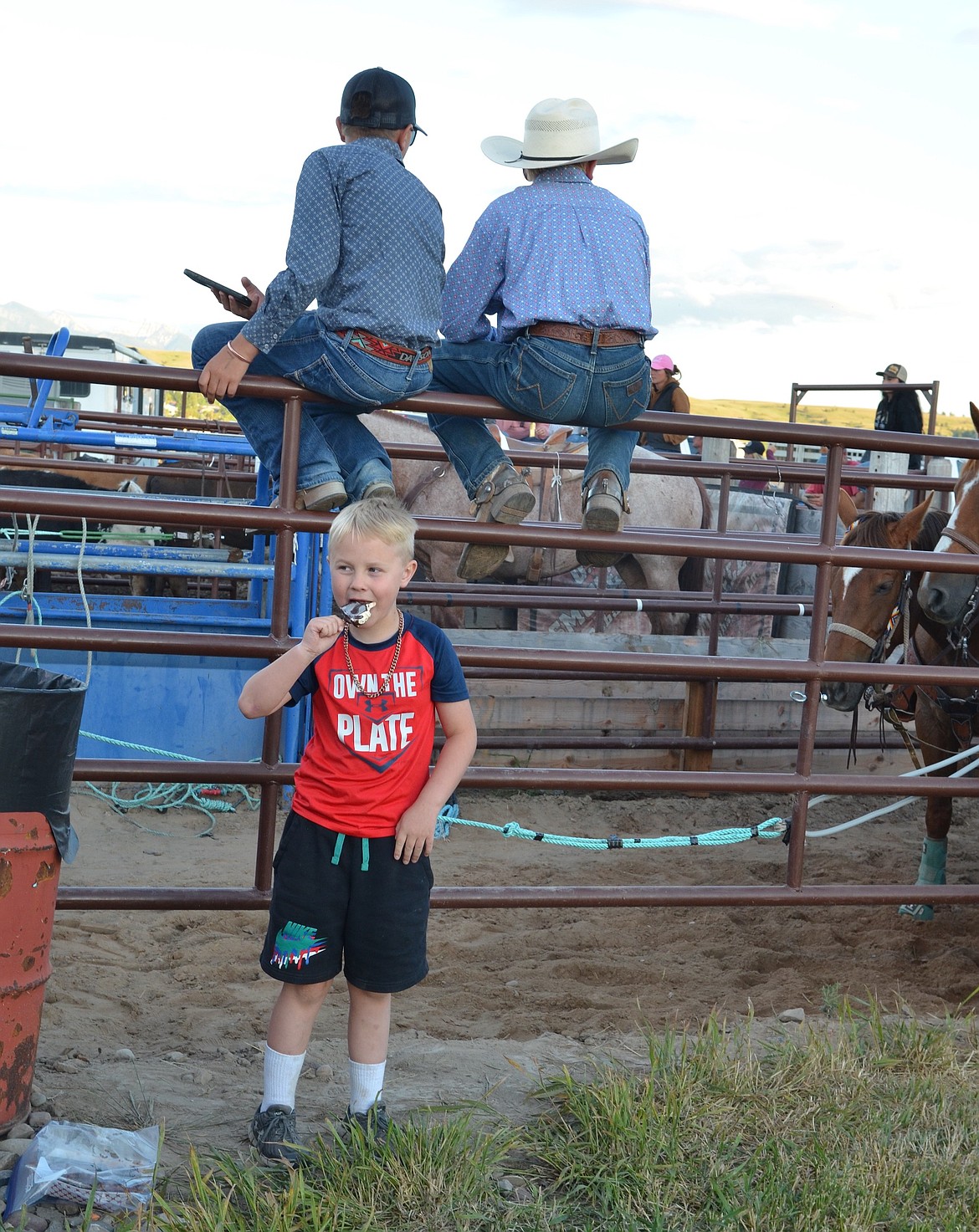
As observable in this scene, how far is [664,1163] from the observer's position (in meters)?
2.37

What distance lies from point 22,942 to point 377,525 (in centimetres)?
110

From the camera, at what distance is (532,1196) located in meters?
2.30

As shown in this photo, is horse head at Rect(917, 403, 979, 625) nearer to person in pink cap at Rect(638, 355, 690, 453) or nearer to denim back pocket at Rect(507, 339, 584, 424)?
denim back pocket at Rect(507, 339, 584, 424)

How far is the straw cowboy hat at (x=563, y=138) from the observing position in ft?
10.5

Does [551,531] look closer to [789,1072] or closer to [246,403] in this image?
[246,403]

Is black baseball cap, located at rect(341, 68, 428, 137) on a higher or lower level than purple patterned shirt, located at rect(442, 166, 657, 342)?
higher

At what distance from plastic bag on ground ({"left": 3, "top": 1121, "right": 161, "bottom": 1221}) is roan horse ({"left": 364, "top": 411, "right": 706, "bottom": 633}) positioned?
682cm

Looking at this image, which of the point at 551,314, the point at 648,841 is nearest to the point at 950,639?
the point at 648,841

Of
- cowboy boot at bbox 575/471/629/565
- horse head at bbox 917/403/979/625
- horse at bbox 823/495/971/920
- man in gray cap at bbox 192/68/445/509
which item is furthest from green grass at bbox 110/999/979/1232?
horse at bbox 823/495/971/920

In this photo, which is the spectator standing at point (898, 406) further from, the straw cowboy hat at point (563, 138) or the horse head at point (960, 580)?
the straw cowboy hat at point (563, 138)

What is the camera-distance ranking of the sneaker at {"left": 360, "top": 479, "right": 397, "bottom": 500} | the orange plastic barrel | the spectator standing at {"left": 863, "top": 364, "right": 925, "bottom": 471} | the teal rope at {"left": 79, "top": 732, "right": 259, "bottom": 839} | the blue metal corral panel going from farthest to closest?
the spectator standing at {"left": 863, "top": 364, "right": 925, "bottom": 471}
the blue metal corral panel
the teal rope at {"left": 79, "top": 732, "right": 259, "bottom": 839}
the sneaker at {"left": 360, "top": 479, "right": 397, "bottom": 500}
the orange plastic barrel

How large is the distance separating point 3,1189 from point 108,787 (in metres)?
4.40

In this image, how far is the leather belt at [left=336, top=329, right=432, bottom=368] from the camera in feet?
9.62

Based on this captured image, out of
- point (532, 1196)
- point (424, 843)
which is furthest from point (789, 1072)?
point (424, 843)
